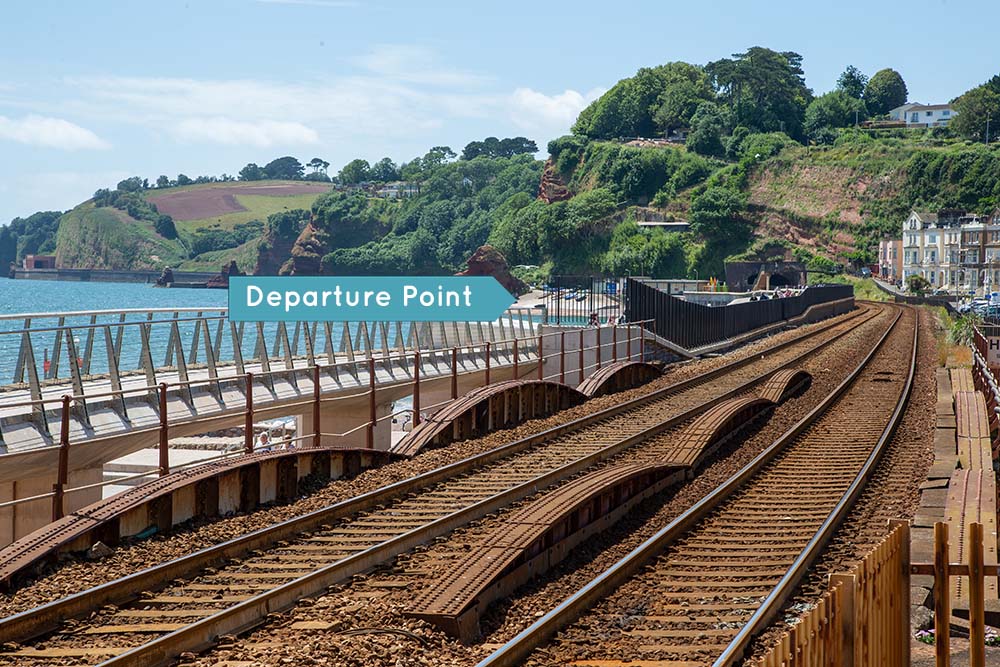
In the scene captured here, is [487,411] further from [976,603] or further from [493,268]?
[493,268]

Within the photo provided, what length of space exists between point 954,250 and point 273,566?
452 ft

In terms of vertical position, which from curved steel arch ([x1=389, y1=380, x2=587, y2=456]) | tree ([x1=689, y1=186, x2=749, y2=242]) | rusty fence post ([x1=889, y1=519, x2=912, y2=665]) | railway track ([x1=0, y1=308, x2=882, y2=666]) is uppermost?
tree ([x1=689, y1=186, x2=749, y2=242])

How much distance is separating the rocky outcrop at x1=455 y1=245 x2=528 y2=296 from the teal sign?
12093 cm

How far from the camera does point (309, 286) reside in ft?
104

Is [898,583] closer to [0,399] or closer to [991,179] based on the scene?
[0,399]

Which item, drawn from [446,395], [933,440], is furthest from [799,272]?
[933,440]

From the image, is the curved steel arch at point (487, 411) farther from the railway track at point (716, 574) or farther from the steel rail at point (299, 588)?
the railway track at point (716, 574)

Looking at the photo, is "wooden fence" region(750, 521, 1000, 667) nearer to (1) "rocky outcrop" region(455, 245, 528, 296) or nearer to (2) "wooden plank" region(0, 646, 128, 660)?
(2) "wooden plank" region(0, 646, 128, 660)

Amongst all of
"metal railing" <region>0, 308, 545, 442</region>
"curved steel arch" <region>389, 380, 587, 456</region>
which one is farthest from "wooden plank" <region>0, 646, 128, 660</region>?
"curved steel arch" <region>389, 380, 587, 456</region>

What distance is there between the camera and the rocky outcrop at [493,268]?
168 m

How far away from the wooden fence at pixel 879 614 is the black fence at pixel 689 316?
1070 inches

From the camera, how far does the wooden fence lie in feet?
18.1

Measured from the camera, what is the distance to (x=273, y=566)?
36.3 feet

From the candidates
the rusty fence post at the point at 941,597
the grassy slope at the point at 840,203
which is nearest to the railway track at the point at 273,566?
the rusty fence post at the point at 941,597
